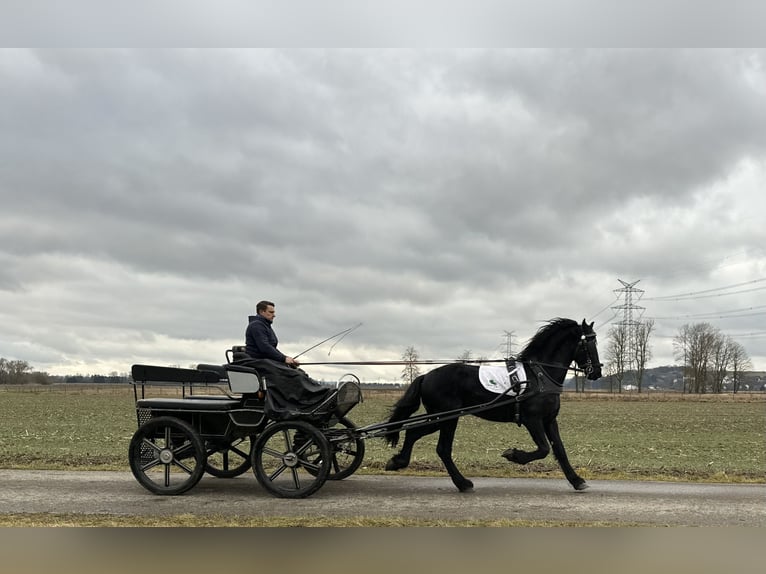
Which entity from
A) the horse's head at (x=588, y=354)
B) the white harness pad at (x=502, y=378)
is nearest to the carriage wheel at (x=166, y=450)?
the white harness pad at (x=502, y=378)

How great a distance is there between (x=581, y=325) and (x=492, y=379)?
1.72 meters

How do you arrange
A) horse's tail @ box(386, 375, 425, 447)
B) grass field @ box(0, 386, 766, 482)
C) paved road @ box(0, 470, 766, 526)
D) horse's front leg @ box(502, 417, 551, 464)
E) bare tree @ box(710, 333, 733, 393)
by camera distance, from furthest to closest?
bare tree @ box(710, 333, 733, 393) → grass field @ box(0, 386, 766, 482) → horse's tail @ box(386, 375, 425, 447) → horse's front leg @ box(502, 417, 551, 464) → paved road @ box(0, 470, 766, 526)

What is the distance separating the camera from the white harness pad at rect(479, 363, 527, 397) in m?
9.92

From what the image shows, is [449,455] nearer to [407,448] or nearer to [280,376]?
[407,448]

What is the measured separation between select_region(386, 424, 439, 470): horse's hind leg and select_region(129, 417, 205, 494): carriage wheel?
273 cm

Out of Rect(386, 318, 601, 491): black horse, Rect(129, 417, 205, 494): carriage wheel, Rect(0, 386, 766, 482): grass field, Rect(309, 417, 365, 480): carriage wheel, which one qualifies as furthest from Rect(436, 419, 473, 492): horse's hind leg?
Rect(129, 417, 205, 494): carriage wheel

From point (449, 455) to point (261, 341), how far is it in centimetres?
322

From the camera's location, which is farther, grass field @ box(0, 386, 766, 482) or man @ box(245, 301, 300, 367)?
grass field @ box(0, 386, 766, 482)

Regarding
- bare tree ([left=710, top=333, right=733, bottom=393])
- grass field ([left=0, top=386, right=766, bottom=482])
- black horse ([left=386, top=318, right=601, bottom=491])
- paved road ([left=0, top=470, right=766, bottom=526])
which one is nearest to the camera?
paved road ([left=0, top=470, right=766, bottom=526])

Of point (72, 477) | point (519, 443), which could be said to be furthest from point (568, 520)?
point (519, 443)

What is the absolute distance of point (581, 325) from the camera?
10.5 m

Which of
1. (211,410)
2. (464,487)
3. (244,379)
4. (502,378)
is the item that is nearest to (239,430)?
(211,410)

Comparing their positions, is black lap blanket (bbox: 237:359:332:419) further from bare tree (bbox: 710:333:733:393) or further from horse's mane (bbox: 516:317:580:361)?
bare tree (bbox: 710:333:733:393)

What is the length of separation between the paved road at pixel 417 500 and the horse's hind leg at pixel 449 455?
0.18 meters
